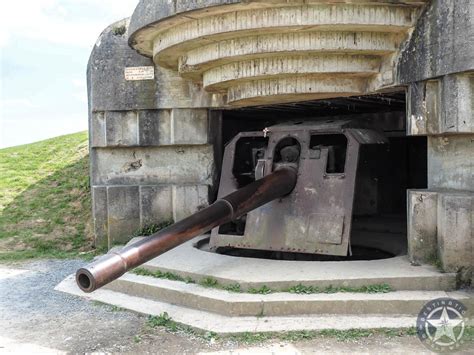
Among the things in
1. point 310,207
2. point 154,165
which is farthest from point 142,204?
point 310,207

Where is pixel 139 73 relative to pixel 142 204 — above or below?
above

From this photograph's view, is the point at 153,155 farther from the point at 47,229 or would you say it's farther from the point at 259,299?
the point at 259,299

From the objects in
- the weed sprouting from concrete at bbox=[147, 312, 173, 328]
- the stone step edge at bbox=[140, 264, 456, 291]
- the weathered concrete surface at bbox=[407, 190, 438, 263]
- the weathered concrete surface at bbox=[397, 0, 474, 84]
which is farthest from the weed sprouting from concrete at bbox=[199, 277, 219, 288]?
the weathered concrete surface at bbox=[397, 0, 474, 84]

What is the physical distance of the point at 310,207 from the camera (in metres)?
5.24

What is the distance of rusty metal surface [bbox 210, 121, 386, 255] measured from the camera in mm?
5047

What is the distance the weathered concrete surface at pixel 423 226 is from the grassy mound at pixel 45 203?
4.31m

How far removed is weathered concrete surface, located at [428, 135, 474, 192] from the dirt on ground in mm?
1656

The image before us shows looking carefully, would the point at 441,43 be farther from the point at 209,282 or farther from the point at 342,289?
the point at 209,282

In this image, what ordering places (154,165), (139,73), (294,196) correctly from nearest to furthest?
(294,196)
(139,73)
(154,165)

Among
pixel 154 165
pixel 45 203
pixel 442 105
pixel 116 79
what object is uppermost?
pixel 116 79

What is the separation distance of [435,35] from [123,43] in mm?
3949

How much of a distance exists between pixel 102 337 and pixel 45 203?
197 inches

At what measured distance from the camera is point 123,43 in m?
6.64

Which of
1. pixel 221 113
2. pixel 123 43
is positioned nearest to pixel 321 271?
pixel 221 113
